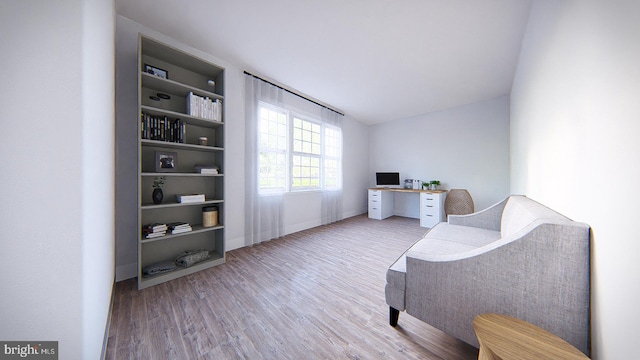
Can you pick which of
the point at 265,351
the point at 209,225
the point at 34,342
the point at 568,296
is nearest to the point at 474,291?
the point at 568,296

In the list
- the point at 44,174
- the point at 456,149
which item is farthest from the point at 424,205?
the point at 44,174

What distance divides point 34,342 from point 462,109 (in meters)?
5.82

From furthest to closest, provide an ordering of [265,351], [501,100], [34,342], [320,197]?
[320,197] < [501,100] < [265,351] < [34,342]

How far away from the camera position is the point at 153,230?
185 cm

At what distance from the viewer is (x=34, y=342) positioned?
0.62 m

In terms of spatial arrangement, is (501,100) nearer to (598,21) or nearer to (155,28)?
(598,21)

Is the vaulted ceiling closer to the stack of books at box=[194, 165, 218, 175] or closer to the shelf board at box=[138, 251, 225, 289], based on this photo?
the stack of books at box=[194, 165, 218, 175]

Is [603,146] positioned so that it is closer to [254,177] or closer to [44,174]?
[44,174]

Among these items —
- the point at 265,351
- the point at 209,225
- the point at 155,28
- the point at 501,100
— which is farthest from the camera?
the point at 501,100

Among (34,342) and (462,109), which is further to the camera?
(462,109)

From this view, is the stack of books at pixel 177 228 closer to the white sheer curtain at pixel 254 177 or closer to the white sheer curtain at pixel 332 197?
the white sheer curtain at pixel 254 177

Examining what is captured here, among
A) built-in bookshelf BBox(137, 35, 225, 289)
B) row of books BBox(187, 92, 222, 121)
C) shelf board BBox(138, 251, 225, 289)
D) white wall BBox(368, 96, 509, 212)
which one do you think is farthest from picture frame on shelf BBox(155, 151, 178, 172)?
white wall BBox(368, 96, 509, 212)

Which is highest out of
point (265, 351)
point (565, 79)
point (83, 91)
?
point (565, 79)

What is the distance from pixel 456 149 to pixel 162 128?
17.3ft
